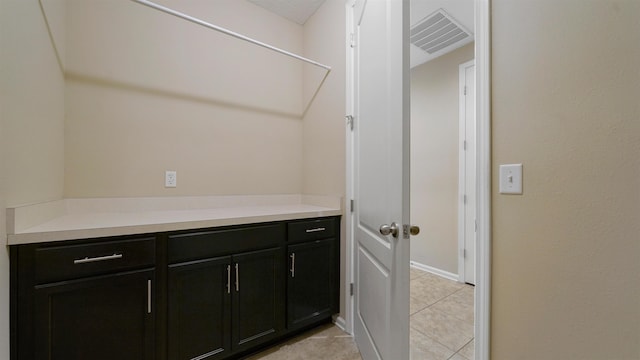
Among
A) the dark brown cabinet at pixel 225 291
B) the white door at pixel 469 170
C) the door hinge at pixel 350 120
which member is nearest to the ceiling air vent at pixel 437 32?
the white door at pixel 469 170

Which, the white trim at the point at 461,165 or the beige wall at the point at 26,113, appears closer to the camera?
the beige wall at the point at 26,113

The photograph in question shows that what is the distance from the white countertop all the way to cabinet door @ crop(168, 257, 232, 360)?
25cm

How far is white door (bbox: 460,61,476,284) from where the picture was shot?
273cm

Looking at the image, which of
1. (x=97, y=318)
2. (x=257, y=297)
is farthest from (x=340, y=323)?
(x=97, y=318)

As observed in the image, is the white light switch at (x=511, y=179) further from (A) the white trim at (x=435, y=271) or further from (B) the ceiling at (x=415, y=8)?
(A) the white trim at (x=435, y=271)

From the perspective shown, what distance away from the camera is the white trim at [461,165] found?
2781 millimetres

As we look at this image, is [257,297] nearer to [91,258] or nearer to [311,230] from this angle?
[311,230]

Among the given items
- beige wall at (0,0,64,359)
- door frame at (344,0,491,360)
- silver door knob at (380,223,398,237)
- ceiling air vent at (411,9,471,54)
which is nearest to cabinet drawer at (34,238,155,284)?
beige wall at (0,0,64,359)

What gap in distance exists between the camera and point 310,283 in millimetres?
1828

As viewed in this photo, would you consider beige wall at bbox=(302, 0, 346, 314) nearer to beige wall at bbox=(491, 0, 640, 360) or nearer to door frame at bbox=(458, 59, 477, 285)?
beige wall at bbox=(491, 0, 640, 360)

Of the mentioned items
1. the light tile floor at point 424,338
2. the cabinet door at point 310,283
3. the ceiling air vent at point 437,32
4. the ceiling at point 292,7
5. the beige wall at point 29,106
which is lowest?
the light tile floor at point 424,338

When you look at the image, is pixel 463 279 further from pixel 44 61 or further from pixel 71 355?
pixel 44 61

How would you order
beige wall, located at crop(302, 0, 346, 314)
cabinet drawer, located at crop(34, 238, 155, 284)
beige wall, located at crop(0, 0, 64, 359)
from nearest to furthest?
beige wall, located at crop(0, 0, 64, 359), cabinet drawer, located at crop(34, 238, 155, 284), beige wall, located at crop(302, 0, 346, 314)

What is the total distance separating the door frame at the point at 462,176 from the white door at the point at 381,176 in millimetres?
1647
